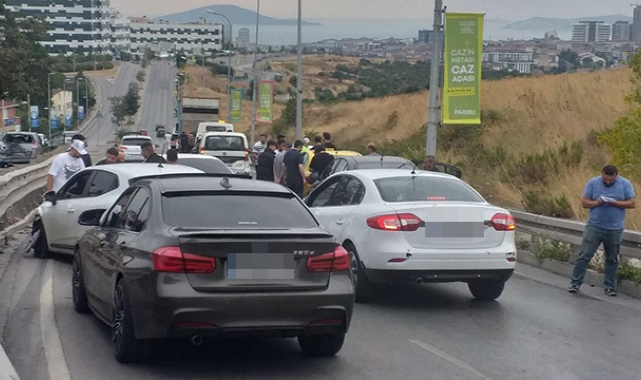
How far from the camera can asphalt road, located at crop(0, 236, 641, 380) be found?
813cm

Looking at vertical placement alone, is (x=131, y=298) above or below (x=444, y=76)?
below

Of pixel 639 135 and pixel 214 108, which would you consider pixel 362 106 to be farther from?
pixel 639 135

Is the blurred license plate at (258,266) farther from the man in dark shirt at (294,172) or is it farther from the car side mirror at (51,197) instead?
the man in dark shirt at (294,172)

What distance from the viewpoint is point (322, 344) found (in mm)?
8602

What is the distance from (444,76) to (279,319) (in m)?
14.3

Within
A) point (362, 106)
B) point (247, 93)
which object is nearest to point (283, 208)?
point (362, 106)

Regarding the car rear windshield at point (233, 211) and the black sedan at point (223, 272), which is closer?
the black sedan at point (223, 272)

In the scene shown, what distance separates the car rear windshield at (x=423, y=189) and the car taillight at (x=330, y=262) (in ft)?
11.4

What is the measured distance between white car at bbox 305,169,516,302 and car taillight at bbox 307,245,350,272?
9.60 feet

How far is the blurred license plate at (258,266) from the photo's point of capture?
7.55 m

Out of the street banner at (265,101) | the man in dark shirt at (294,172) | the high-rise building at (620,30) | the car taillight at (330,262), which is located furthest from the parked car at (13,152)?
the high-rise building at (620,30)

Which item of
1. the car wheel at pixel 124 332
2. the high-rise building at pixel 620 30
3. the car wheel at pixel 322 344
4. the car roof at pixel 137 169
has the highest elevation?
the high-rise building at pixel 620 30

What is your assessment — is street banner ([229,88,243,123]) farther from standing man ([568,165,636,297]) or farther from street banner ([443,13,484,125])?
standing man ([568,165,636,297])

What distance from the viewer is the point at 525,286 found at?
13344 mm
